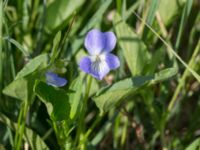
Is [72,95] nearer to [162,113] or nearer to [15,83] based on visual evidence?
[15,83]

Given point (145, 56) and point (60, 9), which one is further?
point (60, 9)

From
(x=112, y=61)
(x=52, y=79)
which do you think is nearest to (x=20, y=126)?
(x=52, y=79)

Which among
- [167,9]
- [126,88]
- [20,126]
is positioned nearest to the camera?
[126,88]

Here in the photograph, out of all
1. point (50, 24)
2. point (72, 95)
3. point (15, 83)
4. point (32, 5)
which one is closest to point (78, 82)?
point (72, 95)

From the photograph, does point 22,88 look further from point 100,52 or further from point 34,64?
point 100,52

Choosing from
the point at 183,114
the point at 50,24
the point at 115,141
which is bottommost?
the point at 183,114

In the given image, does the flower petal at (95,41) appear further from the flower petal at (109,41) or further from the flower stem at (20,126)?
the flower stem at (20,126)

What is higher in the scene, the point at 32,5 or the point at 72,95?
the point at 32,5
